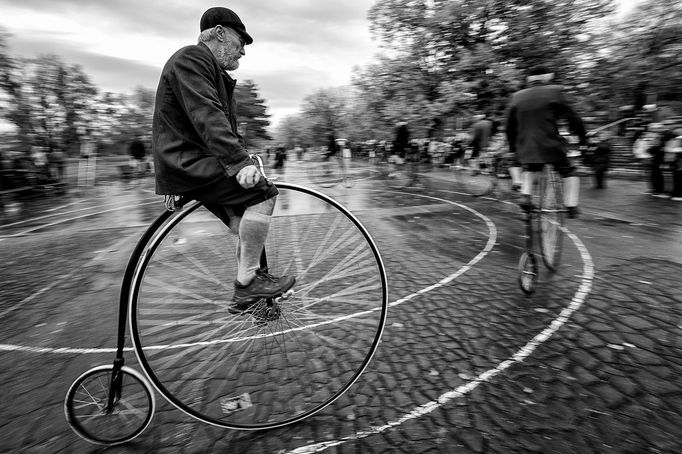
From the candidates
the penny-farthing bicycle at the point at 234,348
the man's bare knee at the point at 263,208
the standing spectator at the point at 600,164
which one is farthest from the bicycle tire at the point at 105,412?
the standing spectator at the point at 600,164

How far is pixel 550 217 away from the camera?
16.8 ft

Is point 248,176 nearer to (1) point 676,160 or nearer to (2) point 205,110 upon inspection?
(2) point 205,110

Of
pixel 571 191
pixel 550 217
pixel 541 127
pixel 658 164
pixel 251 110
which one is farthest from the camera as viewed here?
pixel 251 110

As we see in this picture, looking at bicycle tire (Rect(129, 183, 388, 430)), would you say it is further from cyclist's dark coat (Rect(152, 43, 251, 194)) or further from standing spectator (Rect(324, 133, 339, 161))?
standing spectator (Rect(324, 133, 339, 161))

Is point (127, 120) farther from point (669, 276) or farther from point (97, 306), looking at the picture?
point (669, 276)

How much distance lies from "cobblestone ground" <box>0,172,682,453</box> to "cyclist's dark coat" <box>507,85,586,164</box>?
1.46 metres

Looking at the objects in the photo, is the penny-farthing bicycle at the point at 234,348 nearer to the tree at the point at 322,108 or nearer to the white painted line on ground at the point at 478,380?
the white painted line on ground at the point at 478,380

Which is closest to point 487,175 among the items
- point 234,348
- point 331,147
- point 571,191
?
point 331,147

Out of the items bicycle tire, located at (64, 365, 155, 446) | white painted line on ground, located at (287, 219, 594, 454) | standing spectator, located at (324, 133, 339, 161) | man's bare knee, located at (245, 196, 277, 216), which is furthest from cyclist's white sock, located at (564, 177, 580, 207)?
standing spectator, located at (324, 133, 339, 161)

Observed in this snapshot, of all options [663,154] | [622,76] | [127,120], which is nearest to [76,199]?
[663,154]

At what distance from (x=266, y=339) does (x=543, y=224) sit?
3.45m

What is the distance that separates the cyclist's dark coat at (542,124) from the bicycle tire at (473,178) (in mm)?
8076

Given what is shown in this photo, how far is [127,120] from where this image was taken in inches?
1777

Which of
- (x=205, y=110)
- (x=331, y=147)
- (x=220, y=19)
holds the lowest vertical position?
(x=205, y=110)
